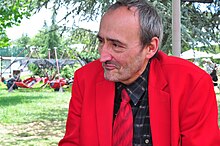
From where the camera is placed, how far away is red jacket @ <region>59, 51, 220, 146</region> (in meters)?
1.21

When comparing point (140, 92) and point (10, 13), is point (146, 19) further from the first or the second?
point (10, 13)

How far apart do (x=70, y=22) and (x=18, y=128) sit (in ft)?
6.78

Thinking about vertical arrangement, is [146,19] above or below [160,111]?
above

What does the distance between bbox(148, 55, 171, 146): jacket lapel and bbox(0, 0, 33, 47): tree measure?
694 cm

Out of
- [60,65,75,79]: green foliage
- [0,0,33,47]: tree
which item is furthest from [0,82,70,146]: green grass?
[60,65,75,79]: green foliage

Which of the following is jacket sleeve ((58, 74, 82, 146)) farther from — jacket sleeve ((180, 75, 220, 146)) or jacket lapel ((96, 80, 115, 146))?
jacket sleeve ((180, 75, 220, 146))

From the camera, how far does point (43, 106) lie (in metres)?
10.1

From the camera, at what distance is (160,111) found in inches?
48.6

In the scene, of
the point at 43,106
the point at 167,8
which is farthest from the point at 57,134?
the point at 43,106

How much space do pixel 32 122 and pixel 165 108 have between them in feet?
22.4

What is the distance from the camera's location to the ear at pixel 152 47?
120cm

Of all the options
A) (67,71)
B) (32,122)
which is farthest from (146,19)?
(67,71)

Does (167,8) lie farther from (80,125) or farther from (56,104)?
(56,104)

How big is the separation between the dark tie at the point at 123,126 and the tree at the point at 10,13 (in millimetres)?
6893
